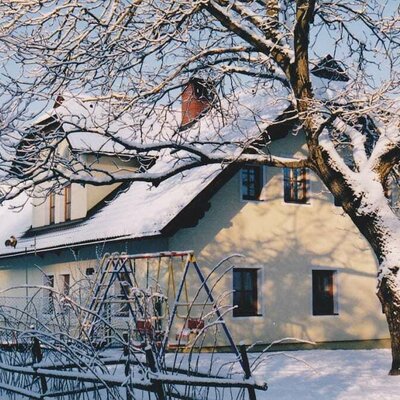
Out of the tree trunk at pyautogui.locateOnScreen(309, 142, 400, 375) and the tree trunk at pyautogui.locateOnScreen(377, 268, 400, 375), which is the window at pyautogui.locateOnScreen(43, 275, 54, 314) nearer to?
the tree trunk at pyautogui.locateOnScreen(309, 142, 400, 375)

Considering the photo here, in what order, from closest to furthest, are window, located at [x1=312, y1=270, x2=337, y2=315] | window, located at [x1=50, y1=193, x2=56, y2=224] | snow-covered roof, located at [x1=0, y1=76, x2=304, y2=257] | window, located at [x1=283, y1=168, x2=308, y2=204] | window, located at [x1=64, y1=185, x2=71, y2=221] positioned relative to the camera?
snow-covered roof, located at [x1=0, y1=76, x2=304, y2=257], window, located at [x1=283, y1=168, x2=308, y2=204], window, located at [x1=312, y1=270, x2=337, y2=315], window, located at [x1=64, y1=185, x2=71, y2=221], window, located at [x1=50, y1=193, x2=56, y2=224]

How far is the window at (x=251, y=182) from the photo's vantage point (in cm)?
1720

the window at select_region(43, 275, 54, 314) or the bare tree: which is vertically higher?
the bare tree

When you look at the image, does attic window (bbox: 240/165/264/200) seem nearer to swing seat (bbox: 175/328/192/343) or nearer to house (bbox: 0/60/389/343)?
house (bbox: 0/60/389/343)

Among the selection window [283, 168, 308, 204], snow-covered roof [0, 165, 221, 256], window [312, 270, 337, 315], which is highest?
window [283, 168, 308, 204]

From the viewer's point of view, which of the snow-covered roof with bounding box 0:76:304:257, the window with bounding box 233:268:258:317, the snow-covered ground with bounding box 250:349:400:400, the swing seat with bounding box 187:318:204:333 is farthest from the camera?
the window with bounding box 233:268:258:317

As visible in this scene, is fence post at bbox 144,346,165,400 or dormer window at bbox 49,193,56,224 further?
dormer window at bbox 49,193,56,224

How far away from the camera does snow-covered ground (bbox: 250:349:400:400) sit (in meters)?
9.78

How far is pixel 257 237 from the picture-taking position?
17.0m

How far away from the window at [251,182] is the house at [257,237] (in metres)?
0.03

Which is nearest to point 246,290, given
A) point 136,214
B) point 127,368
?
point 136,214

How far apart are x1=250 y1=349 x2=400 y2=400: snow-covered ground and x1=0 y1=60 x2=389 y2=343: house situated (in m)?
1.86

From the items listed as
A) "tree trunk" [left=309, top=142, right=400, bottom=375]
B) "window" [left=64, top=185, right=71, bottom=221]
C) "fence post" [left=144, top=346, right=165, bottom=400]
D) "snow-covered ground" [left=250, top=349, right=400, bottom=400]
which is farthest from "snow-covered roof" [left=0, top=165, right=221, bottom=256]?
"fence post" [left=144, top=346, right=165, bottom=400]

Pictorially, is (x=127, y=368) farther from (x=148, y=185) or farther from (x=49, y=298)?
(x=148, y=185)
